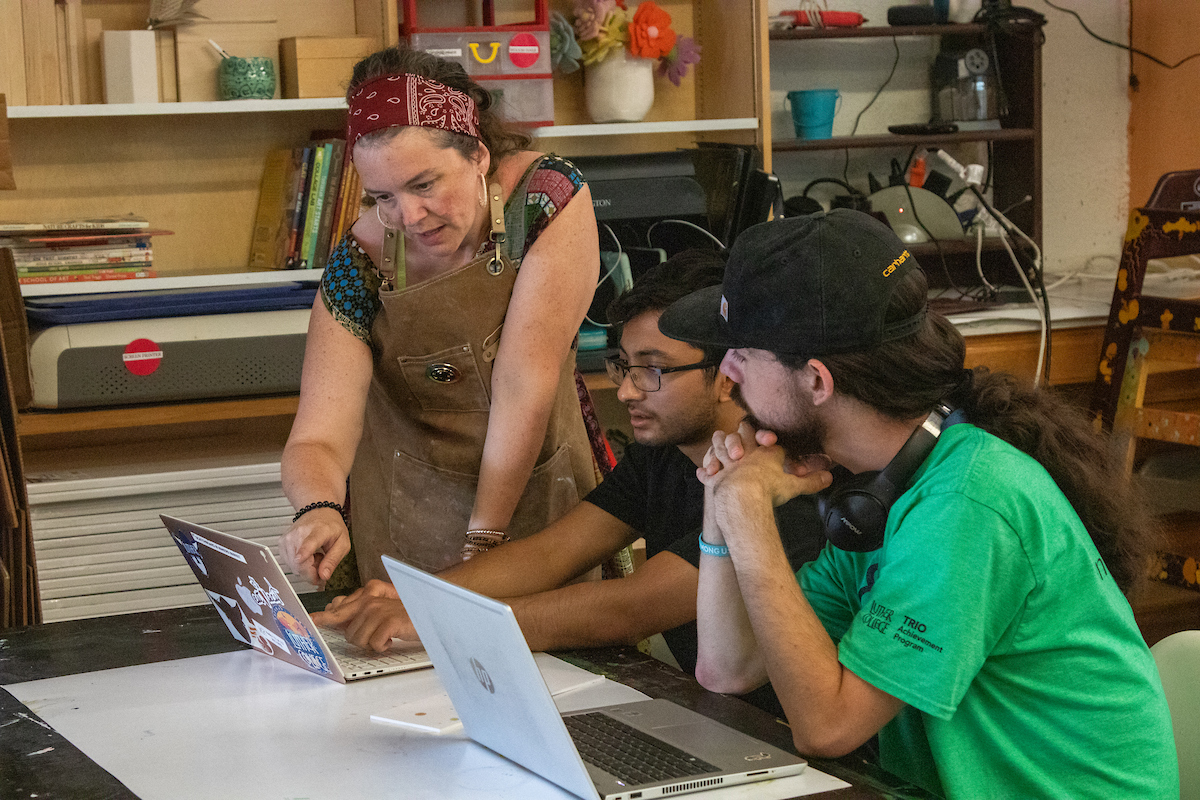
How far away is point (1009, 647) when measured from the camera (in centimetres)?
109

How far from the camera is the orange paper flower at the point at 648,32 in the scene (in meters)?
2.91

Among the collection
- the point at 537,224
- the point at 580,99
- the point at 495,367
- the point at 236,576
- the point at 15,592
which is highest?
the point at 580,99

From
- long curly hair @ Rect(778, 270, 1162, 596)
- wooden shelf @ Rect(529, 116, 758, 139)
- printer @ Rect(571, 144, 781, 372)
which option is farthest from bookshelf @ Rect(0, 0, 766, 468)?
long curly hair @ Rect(778, 270, 1162, 596)

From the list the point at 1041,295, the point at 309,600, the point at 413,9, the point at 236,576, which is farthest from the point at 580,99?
the point at 236,576

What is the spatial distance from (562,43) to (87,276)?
3.85 feet

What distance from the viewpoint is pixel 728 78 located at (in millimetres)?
3029

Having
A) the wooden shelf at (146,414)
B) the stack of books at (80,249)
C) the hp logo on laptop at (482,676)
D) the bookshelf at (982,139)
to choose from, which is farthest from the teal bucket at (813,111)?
the hp logo on laptop at (482,676)

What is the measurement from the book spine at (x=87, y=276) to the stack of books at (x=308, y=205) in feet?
0.94

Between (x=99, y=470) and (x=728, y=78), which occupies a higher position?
(x=728, y=78)

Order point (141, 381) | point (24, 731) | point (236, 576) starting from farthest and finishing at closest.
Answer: point (141, 381) < point (236, 576) < point (24, 731)

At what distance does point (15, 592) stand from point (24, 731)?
724 millimetres

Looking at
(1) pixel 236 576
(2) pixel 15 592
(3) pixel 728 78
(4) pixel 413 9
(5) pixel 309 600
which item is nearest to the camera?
(1) pixel 236 576

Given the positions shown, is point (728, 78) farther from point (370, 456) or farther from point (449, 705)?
point (449, 705)

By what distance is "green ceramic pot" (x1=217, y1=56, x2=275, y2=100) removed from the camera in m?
2.66
